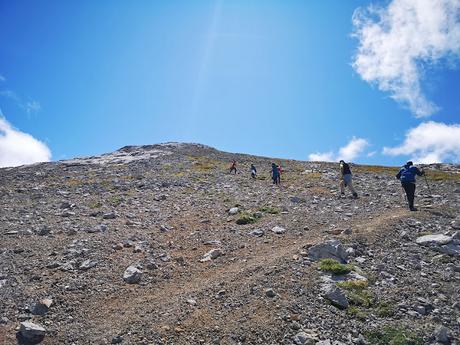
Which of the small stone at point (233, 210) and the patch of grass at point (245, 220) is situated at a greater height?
the small stone at point (233, 210)

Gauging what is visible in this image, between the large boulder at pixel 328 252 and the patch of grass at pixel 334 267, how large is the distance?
0.55m

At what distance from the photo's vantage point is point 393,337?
9.19 m

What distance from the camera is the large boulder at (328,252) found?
13.1 meters

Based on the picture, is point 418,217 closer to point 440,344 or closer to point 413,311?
point 413,311

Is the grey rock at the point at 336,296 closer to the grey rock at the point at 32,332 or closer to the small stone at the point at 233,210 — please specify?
the grey rock at the point at 32,332

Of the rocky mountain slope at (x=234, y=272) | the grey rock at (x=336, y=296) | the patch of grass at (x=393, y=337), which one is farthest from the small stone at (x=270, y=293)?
the patch of grass at (x=393, y=337)

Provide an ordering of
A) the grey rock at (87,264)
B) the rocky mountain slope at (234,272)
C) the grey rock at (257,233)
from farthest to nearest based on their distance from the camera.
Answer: the grey rock at (257,233), the grey rock at (87,264), the rocky mountain slope at (234,272)

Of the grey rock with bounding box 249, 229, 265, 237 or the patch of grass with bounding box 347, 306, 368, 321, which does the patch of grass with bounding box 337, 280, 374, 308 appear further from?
the grey rock with bounding box 249, 229, 265, 237

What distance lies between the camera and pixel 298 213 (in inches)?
818

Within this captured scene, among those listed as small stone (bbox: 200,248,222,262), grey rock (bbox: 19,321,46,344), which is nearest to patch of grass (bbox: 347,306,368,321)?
small stone (bbox: 200,248,222,262)

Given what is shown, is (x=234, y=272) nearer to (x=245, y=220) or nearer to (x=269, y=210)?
(x=245, y=220)

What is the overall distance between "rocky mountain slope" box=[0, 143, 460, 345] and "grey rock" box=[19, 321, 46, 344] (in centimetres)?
3

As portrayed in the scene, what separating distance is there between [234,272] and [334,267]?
330cm

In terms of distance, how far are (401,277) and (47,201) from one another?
76.4 feet
